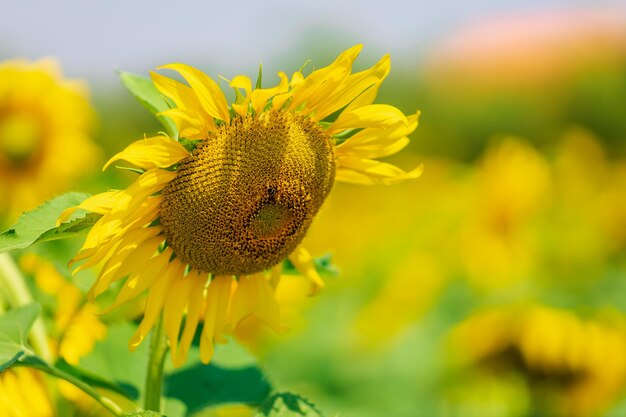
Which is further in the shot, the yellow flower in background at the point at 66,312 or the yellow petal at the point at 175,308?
the yellow flower in background at the point at 66,312

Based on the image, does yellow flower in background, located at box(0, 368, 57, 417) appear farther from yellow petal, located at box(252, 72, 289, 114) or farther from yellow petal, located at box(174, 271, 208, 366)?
yellow petal, located at box(252, 72, 289, 114)

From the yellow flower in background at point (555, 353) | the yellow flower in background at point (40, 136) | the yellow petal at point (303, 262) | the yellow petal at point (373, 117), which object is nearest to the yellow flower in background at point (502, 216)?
the yellow flower in background at point (555, 353)

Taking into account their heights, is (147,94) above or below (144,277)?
above

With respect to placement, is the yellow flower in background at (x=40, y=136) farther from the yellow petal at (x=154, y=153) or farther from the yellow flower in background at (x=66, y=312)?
the yellow petal at (x=154, y=153)

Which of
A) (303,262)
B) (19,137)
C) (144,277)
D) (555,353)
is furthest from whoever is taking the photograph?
(19,137)

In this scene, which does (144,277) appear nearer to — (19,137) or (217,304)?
(217,304)

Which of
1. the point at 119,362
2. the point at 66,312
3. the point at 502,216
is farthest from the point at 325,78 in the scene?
the point at 502,216
